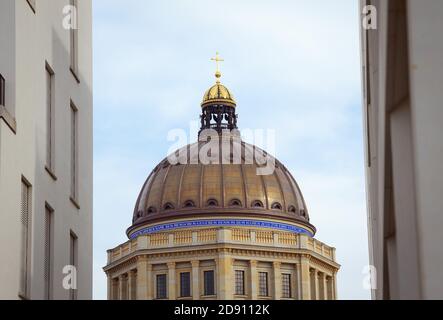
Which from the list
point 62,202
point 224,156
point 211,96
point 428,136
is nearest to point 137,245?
point 224,156

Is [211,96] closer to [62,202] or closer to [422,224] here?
[62,202]

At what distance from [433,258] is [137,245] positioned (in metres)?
98.5

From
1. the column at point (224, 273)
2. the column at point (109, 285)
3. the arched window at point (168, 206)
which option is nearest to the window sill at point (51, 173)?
the column at point (224, 273)

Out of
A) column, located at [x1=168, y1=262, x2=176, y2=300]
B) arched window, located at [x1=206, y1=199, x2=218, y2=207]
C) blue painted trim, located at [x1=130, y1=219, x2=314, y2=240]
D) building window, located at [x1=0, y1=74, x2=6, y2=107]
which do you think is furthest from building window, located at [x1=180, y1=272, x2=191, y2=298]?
building window, located at [x1=0, y1=74, x2=6, y2=107]

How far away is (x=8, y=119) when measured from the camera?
15.9 meters

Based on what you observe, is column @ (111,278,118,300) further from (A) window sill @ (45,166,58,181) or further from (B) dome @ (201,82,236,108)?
(A) window sill @ (45,166,58,181)

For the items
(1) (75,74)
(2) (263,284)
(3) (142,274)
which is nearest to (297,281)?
(2) (263,284)

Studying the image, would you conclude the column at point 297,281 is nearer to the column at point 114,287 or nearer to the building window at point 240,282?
the building window at point 240,282

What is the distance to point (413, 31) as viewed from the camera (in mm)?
6734

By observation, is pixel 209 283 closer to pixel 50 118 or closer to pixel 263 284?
pixel 263 284

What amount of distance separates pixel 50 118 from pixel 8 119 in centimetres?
414

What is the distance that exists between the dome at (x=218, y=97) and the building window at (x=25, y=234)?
98.8 metres

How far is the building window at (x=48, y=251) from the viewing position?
19.4 meters

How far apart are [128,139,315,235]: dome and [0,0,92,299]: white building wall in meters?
80.4
